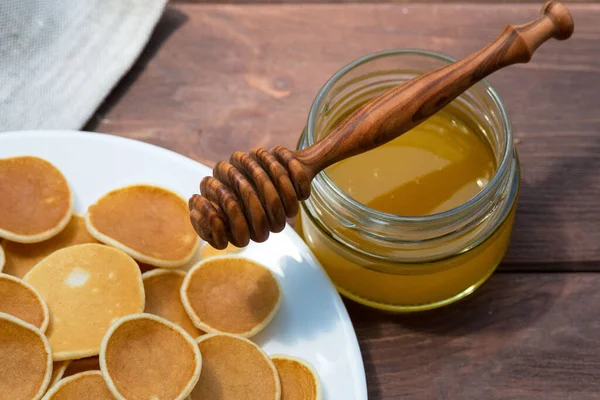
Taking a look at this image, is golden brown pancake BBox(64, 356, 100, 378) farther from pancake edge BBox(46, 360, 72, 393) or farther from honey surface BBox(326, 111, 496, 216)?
honey surface BBox(326, 111, 496, 216)

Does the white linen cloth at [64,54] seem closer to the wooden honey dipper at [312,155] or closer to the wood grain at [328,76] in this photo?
the wood grain at [328,76]

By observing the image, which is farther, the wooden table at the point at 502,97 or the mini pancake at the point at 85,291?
the wooden table at the point at 502,97

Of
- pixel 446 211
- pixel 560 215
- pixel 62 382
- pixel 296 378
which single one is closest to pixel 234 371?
pixel 296 378

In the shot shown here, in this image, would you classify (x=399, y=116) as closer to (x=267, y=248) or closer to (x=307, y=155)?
(x=307, y=155)

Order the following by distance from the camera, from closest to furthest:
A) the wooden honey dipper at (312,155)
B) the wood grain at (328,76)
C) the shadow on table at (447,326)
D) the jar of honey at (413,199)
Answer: the wooden honey dipper at (312,155)
the jar of honey at (413,199)
the shadow on table at (447,326)
the wood grain at (328,76)

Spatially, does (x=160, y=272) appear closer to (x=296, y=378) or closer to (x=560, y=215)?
(x=296, y=378)

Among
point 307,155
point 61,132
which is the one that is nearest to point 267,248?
point 307,155

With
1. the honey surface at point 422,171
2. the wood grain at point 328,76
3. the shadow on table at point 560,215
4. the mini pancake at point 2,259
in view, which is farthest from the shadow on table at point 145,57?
the shadow on table at point 560,215
